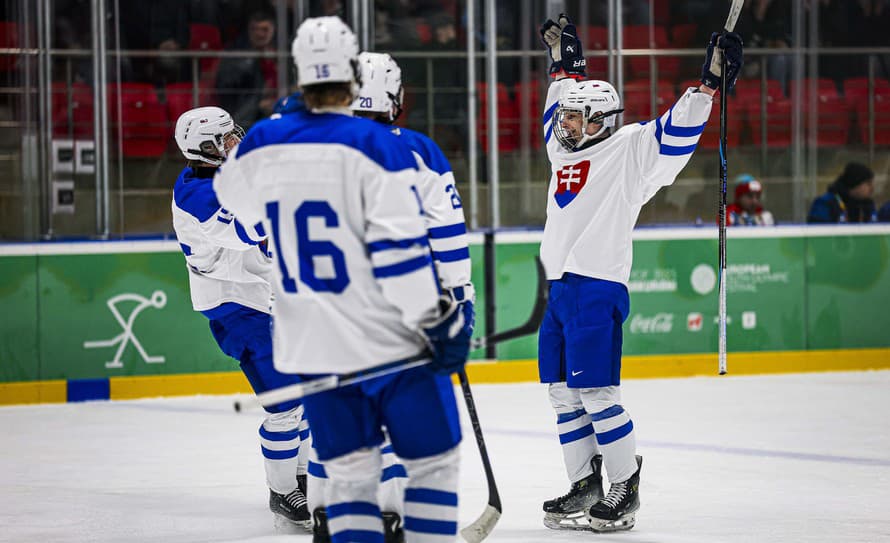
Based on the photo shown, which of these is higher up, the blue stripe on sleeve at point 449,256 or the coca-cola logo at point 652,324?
the blue stripe on sleeve at point 449,256

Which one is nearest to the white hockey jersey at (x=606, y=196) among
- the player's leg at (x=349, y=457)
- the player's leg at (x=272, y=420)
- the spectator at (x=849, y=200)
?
the player's leg at (x=272, y=420)

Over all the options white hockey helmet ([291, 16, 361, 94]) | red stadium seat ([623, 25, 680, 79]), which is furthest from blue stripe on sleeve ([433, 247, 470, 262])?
red stadium seat ([623, 25, 680, 79])

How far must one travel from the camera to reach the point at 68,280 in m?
7.09

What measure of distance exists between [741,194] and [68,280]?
4.00 meters

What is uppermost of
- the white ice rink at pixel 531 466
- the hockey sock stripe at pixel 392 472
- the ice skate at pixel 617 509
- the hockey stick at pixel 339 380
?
the hockey stick at pixel 339 380

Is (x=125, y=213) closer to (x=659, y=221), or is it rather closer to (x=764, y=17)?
(x=659, y=221)

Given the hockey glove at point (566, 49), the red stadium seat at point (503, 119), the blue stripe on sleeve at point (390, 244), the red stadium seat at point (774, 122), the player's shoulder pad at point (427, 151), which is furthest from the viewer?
Answer: the red stadium seat at point (774, 122)

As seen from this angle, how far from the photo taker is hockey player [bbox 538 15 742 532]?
13.5 ft

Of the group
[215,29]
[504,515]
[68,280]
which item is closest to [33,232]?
[68,280]

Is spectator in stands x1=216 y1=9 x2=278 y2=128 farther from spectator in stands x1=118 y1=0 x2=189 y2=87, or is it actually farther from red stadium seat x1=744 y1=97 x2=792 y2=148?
red stadium seat x1=744 y1=97 x2=792 y2=148

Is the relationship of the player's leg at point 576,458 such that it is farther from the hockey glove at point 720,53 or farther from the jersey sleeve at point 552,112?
the hockey glove at point 720,53

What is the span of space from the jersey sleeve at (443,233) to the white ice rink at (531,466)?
1256mm

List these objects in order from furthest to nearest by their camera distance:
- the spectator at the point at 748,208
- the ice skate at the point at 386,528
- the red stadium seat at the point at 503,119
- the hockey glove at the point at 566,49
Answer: the spectator at the point at 748,208 < the red stadium seat at the point at 503,119 < the hockey glove at the point at 566,49 < the ice skate at the point at 386,528

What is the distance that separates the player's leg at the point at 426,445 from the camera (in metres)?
2.77
